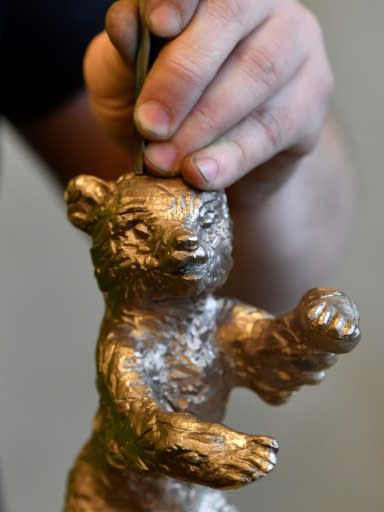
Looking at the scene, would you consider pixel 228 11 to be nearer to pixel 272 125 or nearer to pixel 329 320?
pixel 272 125

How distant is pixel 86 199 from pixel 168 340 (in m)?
0.12

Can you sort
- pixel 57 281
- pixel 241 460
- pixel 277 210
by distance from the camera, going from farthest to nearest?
1. pixel 57 281
2. pixel 277 210
3. pixel 241 460

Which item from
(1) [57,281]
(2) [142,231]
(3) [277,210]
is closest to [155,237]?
(2) [142,231]

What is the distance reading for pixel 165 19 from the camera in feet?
1.61

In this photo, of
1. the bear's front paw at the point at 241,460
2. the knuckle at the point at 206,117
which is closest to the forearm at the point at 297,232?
the knuckle at the point at 206,117

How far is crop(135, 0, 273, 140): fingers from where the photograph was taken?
19.7 inches

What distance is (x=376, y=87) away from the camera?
139cm

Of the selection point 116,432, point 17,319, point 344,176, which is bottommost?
point 17,319

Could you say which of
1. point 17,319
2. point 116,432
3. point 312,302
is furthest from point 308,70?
point 17,319

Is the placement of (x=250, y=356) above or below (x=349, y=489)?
above

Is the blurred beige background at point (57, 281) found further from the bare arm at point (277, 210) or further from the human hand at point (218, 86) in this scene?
the human hand at point (218, 86)

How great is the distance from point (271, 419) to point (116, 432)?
0.22 m

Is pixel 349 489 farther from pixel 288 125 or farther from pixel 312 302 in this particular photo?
pixel 288 125

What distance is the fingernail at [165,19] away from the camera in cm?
49
